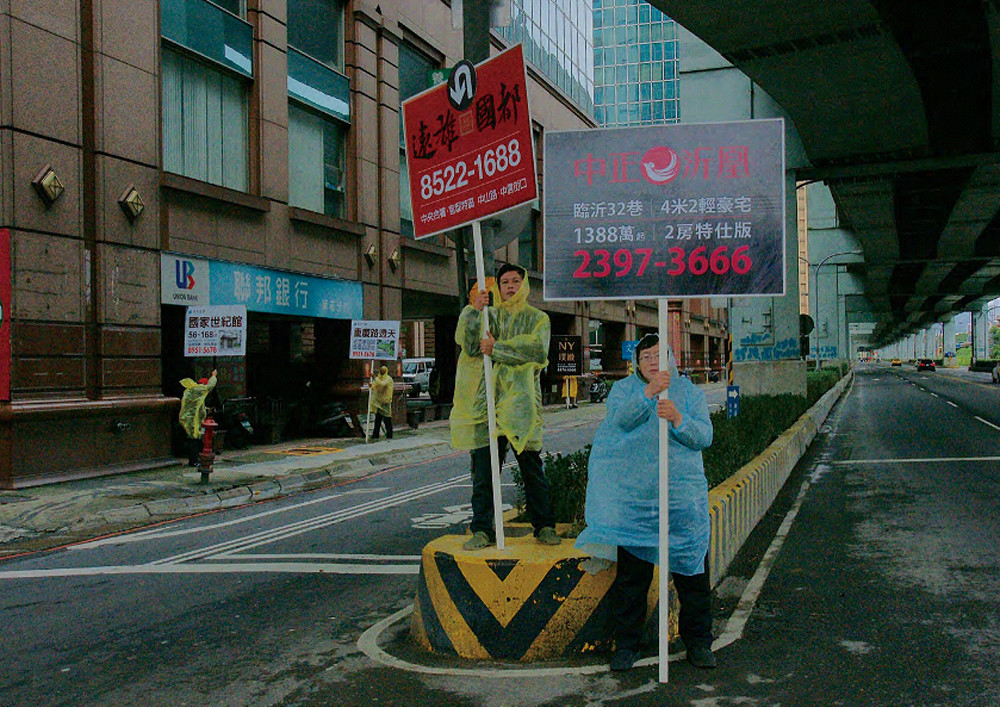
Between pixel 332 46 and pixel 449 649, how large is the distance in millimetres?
18789

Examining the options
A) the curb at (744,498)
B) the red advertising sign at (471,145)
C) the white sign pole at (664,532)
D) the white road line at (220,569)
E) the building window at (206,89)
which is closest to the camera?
the white sign pole at (664,532)

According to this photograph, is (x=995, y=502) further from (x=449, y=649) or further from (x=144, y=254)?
(x=144, y=254)

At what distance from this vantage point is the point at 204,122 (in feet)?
54.5

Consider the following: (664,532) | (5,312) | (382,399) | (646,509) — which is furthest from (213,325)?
(664,532)

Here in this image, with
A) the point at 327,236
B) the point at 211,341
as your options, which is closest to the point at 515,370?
the point at 211,341

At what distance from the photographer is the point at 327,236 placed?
1986 centimetres

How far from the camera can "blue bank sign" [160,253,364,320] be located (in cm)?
1536

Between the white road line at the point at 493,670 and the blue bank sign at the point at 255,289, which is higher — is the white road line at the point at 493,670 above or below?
below

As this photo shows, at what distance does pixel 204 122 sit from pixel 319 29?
5.07 meters

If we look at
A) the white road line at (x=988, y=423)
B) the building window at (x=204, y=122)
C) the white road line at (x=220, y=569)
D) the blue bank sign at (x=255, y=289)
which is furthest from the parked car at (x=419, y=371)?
the white road line at (x=220, y=569)

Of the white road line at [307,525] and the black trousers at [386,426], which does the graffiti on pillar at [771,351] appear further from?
the white road line at [307,525]

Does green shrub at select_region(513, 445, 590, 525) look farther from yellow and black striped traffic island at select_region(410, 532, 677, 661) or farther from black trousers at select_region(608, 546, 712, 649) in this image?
black trousers at select_region(608, 546, 712, 649)

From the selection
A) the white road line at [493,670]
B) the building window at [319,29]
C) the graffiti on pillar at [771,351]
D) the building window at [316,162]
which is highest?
the building window at [319,29]

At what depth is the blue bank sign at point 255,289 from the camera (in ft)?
50.4
